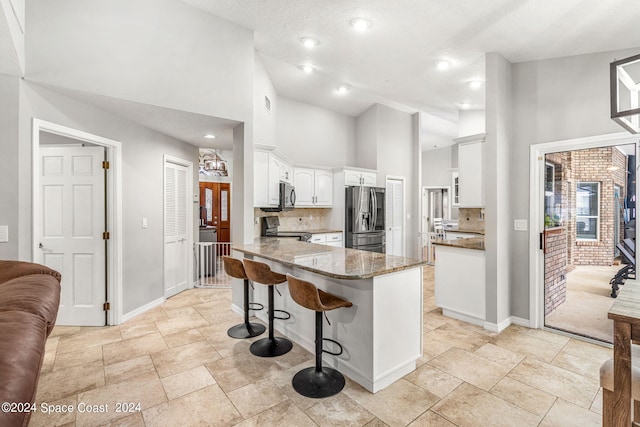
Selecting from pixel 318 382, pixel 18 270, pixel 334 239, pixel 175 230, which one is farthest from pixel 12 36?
pixel 334 239

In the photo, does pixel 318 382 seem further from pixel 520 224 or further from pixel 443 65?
pixel 443 65

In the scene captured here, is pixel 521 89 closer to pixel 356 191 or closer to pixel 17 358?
pixel 356 191

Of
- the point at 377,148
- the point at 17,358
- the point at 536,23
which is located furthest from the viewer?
the point at 377,148

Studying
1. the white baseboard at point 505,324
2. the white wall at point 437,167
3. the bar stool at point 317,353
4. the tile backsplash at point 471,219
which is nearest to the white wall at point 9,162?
the bar stool at point 317,353

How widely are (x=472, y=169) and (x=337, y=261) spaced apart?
8.42ft

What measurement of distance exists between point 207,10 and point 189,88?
35.5 inches

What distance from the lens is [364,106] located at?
6332 mm

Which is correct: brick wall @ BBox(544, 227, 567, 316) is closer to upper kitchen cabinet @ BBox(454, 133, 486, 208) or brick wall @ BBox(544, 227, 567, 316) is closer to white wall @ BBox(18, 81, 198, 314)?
upper kitchen cabinet @ BBox(454, 133, 486, 208)

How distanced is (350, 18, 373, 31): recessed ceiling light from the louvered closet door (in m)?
3.15

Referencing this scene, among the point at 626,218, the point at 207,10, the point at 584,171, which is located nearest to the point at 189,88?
the point at 207,10

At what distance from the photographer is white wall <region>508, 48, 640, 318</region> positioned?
9.99ft

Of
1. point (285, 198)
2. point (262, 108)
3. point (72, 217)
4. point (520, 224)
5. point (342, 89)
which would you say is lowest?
point (520, 224)

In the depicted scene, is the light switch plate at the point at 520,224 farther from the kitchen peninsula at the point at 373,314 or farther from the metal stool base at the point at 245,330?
the metal stool base at the point at 245,330

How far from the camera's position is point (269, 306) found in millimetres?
2830
